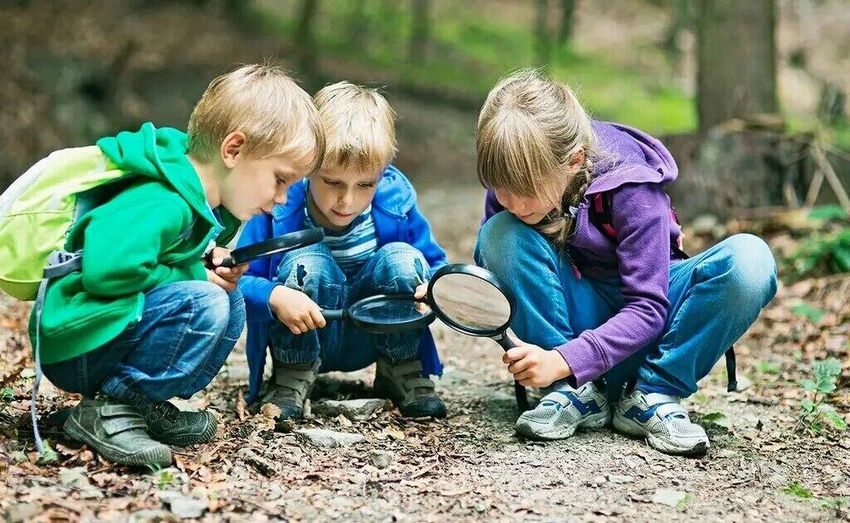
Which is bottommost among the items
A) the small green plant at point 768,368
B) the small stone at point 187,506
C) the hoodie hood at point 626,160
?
the small green plant at point 768,368

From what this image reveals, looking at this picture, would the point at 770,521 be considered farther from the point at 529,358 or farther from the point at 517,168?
the point at 517,168

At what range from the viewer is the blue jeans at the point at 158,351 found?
2.58 metres

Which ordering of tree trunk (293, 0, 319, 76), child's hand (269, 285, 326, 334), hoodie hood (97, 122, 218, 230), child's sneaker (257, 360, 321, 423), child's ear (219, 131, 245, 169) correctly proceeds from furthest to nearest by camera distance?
tree trunk (293, 0, 319, 76), child's sneaker (257, 360, 321, 423), child's hand (269, 285, 326, 334), child's ear (219, 131, 245, 169), hoodie hood (97, 122, 218, 230)

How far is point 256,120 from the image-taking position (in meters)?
2.69

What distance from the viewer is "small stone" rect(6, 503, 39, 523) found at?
7.14 ft

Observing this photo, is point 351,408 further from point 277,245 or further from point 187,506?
point 187,506

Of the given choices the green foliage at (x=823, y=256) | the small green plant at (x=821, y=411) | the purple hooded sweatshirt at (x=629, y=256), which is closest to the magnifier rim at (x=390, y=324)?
the purple hooded sweatshirt at (x=629, y=256)

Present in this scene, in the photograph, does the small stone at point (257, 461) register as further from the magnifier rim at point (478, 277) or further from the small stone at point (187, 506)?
the magnifier rim at point (478, 277)

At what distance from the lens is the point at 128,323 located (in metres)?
2.51

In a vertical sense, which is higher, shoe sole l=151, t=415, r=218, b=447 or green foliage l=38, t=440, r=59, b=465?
green foliage l=38, t=440, r=59, b=465

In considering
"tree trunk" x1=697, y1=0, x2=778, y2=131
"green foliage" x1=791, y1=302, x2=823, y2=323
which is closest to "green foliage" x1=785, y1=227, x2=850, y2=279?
"green foliage" x1=791, y1=302, x2=823, y2=323

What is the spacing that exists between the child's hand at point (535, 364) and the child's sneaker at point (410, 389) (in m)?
0.49

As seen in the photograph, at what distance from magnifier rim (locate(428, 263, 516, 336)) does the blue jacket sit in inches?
16.3

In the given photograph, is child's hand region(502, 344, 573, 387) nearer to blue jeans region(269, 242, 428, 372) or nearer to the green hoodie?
blue jeans region(269, 242, 428, 372)
